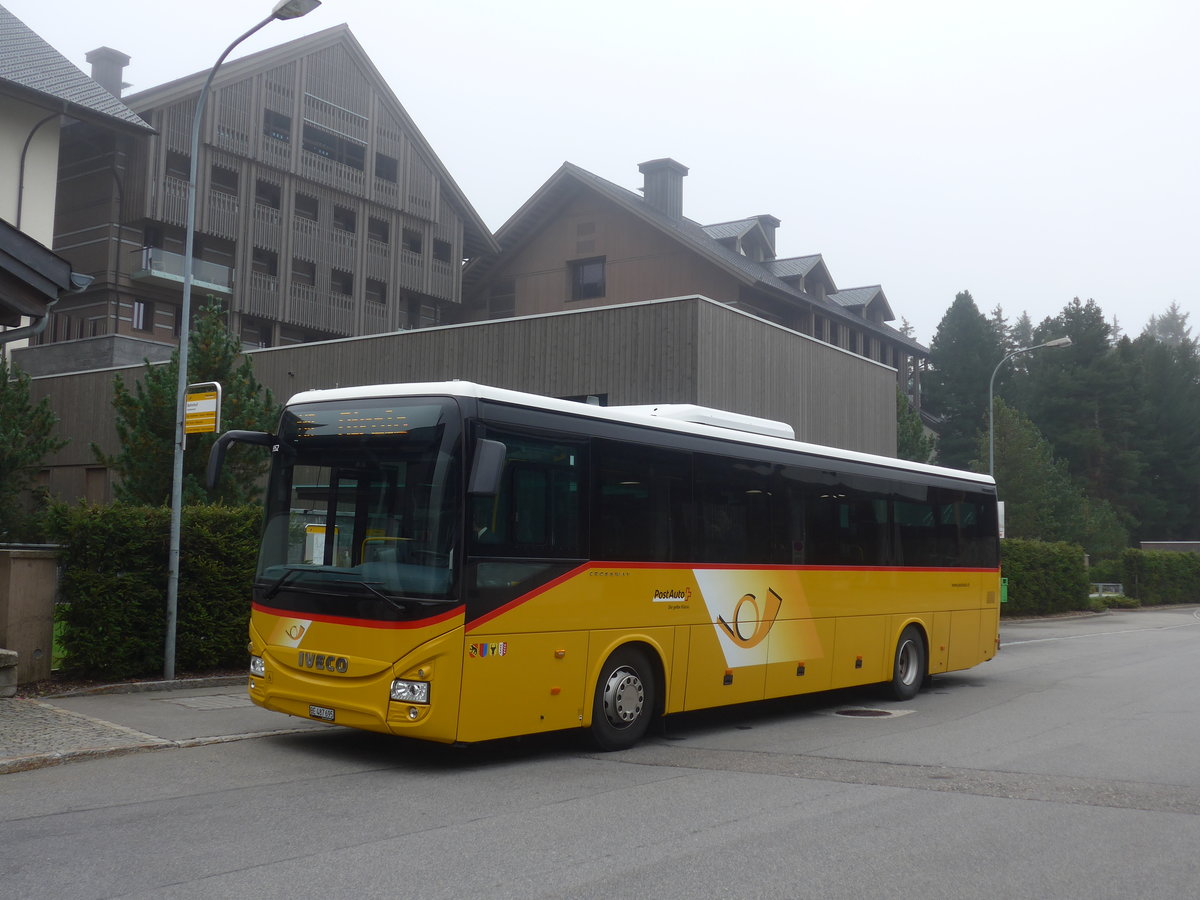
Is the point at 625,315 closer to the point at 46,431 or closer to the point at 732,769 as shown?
the point at 46,431

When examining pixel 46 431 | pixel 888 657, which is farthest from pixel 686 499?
pixel 46 431

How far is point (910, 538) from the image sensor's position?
14703 mm

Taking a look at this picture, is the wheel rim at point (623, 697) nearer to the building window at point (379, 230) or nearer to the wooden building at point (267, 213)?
the wooden building at point (267, 213)

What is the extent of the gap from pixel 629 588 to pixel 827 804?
2.96 m

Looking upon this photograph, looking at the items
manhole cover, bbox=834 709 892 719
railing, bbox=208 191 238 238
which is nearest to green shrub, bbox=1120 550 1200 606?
railing, bbox=208 191 238 238

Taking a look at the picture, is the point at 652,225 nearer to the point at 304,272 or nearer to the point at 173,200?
the point at 304,272

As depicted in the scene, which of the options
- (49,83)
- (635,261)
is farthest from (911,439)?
(49,83)

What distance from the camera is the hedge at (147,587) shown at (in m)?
12.7

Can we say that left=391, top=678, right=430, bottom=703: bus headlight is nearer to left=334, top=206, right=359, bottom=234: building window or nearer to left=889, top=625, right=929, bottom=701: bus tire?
left=889, top=625, right=929, bottom=701: bus tire

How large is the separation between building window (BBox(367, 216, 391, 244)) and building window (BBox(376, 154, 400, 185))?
71.1 inches

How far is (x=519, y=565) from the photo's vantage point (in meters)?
9.23

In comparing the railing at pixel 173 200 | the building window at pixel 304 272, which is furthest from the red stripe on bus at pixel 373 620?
the building window at pixel 304 272

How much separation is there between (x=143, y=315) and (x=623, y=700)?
38.1 metres

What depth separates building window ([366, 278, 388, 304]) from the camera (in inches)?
1976
